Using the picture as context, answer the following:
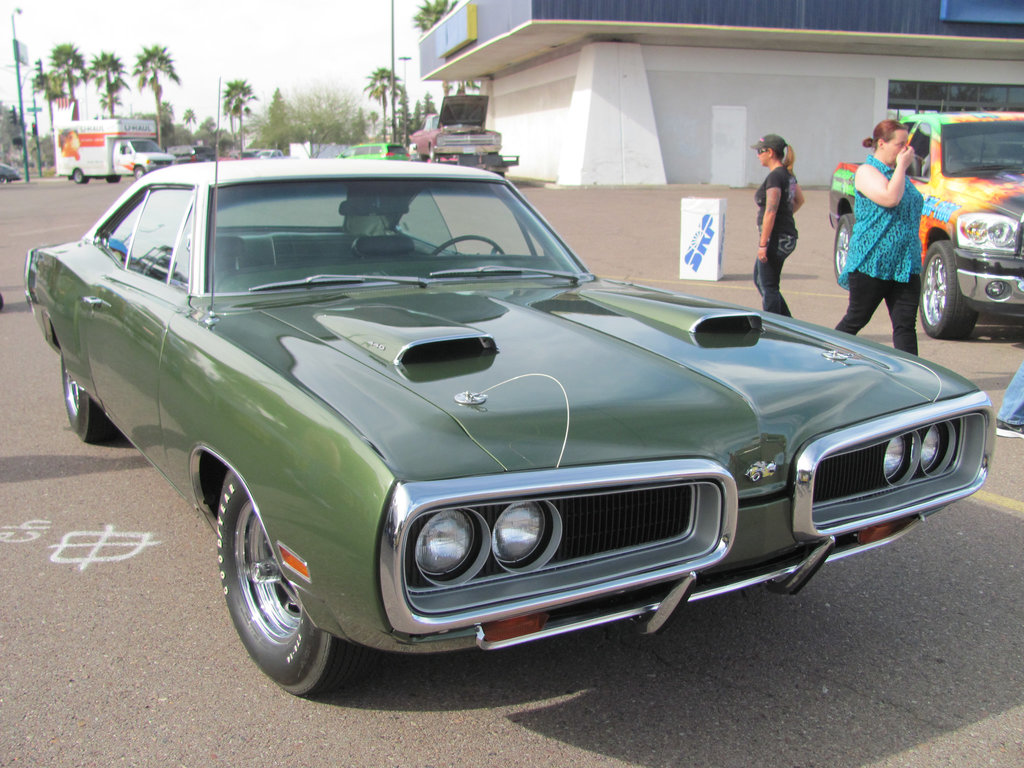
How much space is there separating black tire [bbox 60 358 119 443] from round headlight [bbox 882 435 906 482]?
3828 millimetres

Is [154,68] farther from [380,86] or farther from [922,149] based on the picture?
[922,149]

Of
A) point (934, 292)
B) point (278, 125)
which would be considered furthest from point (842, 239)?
point (278, 125)

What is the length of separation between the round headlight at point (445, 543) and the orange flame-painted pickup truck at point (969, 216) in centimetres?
633

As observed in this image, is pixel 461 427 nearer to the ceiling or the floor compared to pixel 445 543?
nearer to the ceiling

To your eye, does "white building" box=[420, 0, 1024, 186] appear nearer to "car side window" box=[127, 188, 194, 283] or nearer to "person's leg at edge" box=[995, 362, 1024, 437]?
"person's leg at edge" box=[995, 362, 1024, 437]

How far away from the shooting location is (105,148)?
4384 cm

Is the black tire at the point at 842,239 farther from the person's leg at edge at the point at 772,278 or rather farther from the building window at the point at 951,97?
the building window at the point at 951,97

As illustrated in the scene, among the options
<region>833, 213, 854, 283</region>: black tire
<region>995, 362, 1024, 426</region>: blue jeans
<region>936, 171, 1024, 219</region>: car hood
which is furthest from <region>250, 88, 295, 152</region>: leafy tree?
<region>995, 362, 1024, 426</region>: blue jeans

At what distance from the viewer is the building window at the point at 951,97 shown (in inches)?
1172

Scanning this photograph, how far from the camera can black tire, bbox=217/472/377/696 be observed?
248 centimetres

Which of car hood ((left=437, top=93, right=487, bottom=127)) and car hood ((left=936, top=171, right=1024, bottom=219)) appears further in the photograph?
car hood ((left=437, top=93, right=487, bottom=127))

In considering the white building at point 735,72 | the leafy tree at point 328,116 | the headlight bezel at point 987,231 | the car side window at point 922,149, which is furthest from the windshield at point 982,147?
the leafy tree at point 328,116

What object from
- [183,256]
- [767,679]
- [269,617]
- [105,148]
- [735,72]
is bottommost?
[767,679]

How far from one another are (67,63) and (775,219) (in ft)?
265
